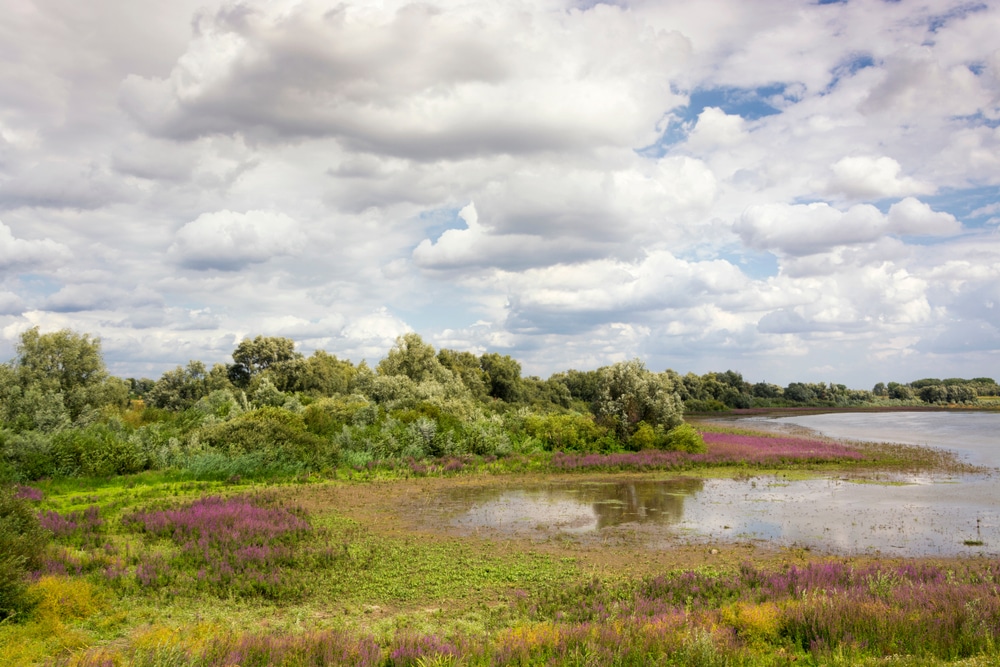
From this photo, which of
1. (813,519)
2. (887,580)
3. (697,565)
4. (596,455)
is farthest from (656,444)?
(887,580)

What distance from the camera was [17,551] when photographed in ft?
35.0

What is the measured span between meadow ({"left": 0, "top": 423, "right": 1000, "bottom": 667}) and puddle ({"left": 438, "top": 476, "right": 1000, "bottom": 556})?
148cm

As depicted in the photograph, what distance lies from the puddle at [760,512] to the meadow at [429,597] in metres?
1.48

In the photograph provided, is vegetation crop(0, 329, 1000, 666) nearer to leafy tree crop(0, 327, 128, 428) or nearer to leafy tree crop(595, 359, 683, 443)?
leafy tree crop(595, 359, 683, 443)

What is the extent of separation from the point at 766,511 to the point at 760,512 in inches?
12.4

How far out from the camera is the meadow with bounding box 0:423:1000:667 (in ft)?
24.9

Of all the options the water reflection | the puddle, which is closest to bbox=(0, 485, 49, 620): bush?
the puddle

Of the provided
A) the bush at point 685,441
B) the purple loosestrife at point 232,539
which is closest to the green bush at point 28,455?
the purple loosestrife at point 232,539

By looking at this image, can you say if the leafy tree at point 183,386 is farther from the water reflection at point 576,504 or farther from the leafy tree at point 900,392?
the leafy tree at point 900,392

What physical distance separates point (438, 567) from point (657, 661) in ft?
23.8

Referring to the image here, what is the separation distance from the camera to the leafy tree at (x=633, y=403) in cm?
3700

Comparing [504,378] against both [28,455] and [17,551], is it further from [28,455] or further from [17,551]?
[17,551]

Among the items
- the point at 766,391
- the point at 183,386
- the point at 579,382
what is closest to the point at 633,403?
the point at 183,386

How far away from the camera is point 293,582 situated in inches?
476
